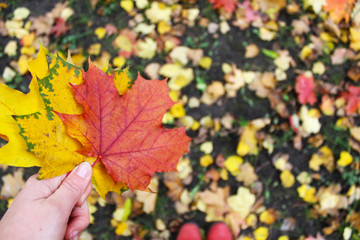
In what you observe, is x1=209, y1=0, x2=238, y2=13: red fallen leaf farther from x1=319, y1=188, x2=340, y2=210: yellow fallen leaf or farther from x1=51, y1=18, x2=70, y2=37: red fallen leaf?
x1=319, y1=188, x2=340, y2=210: yellow fallen leaf

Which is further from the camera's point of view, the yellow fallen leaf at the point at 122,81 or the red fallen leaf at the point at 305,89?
the red fallen leaf at the point at 305,89

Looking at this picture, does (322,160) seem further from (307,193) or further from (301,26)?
(301,26)

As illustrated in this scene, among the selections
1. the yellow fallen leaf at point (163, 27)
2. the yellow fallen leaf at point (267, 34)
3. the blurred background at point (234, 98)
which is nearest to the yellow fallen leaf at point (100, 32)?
the blurred background at point (234, 98)

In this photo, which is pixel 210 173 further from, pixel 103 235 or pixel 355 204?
pixel 355 204

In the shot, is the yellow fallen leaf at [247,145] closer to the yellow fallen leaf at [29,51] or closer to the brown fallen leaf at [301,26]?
the brown fallen leaf at [301,26]

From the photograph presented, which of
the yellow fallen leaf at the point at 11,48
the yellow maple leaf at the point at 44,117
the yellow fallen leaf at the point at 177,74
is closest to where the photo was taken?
the yellow maple leaf at the point at 44,117

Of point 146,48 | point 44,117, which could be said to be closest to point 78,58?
point 146,48
